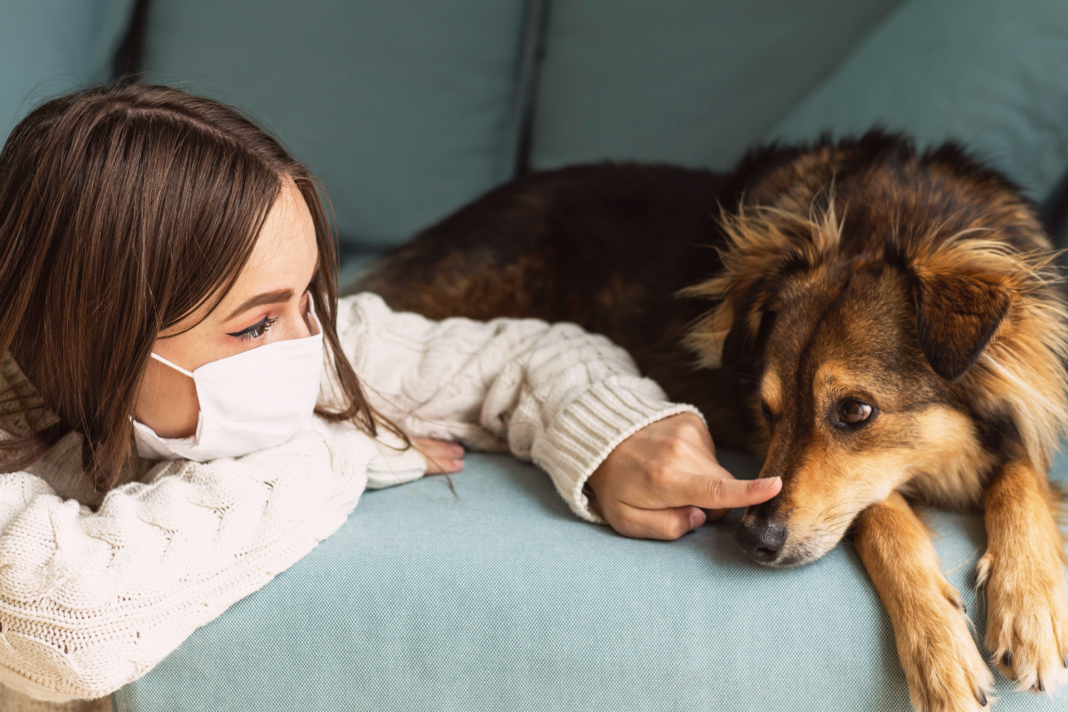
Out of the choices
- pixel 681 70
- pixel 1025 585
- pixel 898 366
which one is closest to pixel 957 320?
pixel 898 366

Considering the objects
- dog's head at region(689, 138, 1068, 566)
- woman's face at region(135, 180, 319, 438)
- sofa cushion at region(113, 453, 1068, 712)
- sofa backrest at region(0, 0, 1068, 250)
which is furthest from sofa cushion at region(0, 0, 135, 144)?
dog's head at region(689, 138, 1068, 566)

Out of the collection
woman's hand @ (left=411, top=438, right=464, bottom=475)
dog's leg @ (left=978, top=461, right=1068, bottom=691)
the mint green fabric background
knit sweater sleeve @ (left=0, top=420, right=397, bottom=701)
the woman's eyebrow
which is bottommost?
woman's hand @ (left=411, top=438, right=464, bottom=475)

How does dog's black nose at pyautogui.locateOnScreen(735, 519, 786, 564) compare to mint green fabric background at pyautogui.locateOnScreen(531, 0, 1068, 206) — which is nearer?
dog's black nose at pyautogui.locateOnScreen(735, 519, 786, 564)

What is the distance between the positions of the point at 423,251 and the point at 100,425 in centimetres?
→ 131

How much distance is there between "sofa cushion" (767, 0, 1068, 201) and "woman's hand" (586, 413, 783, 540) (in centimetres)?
118

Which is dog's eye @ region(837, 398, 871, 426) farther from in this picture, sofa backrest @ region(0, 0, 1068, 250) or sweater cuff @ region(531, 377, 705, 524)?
sofa backrest @ region(0, 0, 1068, 250)

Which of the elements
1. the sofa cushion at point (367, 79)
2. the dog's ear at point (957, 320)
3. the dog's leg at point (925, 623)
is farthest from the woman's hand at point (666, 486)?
the sofa cushion at point (367, 79)

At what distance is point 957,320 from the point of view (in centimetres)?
125

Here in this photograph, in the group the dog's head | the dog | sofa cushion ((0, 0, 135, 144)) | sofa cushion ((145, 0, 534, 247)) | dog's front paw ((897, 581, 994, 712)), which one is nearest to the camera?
dog's front paw ((897, 581, 994, 712))

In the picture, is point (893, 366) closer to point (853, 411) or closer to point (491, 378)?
point (853, 411)

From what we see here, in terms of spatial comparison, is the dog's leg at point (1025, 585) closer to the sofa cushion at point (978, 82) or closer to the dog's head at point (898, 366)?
the dog's head at point (898, 366)

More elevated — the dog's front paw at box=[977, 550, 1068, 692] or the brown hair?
the brown hair

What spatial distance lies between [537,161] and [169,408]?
1958 mm

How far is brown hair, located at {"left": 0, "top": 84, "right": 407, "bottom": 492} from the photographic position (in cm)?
113
